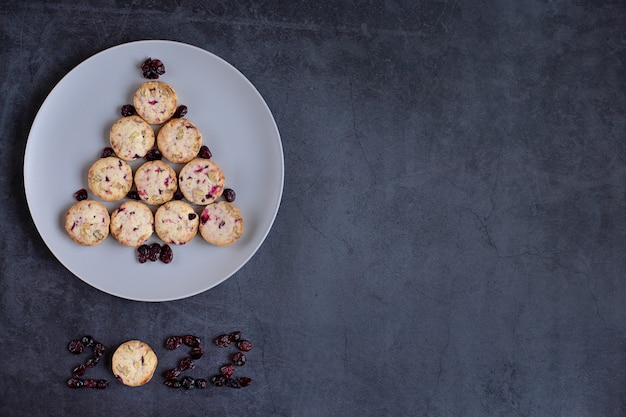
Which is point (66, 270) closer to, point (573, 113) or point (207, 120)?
point (207, 120)

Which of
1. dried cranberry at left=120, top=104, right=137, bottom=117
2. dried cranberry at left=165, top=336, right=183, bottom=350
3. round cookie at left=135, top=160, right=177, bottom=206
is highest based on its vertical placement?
dried cranberry at left=120, top=104, right=137, bottom=117

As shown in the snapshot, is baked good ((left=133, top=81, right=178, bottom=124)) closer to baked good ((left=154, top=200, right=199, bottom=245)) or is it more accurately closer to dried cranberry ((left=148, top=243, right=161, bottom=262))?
baked good ((left=154, top=200, right=199, bottom=245))

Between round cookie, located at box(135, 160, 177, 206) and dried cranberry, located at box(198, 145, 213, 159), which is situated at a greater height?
dried cranberry, located at box(198, 145, 213, 159)

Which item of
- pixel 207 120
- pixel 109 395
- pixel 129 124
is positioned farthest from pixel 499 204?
pixel 109 395

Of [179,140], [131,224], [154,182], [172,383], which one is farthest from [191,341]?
[179,140]

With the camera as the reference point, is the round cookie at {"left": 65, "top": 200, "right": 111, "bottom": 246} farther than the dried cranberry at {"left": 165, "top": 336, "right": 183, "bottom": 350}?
No

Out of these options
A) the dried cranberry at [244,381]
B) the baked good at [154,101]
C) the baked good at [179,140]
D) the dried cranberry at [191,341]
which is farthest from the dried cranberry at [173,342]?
the baked good at [154,101]

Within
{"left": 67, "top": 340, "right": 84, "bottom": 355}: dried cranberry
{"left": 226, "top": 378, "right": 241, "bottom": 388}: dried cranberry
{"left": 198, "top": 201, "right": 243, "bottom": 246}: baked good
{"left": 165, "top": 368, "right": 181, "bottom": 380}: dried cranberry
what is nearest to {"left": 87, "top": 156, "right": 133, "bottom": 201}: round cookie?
{"left": 198, "top": 201, "right": 243, "bottom": 246}: baked good
